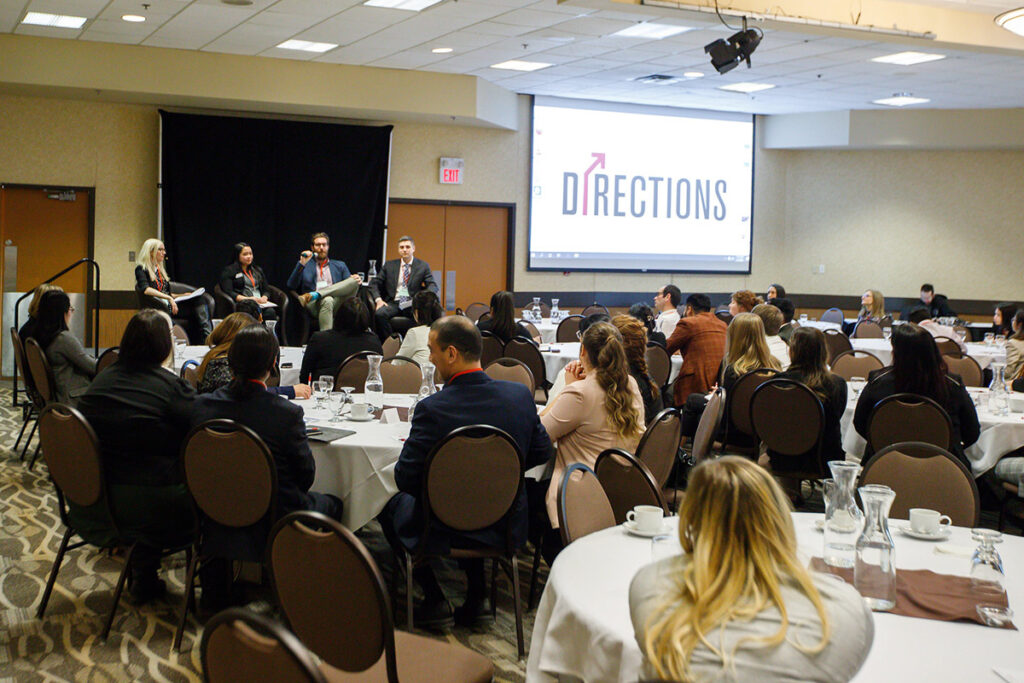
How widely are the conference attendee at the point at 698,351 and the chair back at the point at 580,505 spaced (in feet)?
13.5

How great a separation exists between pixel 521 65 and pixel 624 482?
351 inches

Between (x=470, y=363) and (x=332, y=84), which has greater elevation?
(x=332, y=84)

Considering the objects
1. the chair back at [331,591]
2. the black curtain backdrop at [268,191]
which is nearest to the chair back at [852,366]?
the chair back at [331,591]

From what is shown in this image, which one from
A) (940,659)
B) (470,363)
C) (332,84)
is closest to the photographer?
(940,659)

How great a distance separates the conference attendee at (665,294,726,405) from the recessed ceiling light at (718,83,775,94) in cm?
619

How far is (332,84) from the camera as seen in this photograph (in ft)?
38.9

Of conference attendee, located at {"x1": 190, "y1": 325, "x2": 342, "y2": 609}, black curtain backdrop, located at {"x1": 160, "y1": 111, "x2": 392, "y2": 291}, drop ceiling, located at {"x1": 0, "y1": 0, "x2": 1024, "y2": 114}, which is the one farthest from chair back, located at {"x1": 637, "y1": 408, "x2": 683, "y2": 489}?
black curtain backdrop, located at {"x1": 160, "y1": 111, "x2": 392, "y2": 291}

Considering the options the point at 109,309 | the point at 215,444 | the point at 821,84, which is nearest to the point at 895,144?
the point at 821,84

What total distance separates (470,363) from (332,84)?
8.81m

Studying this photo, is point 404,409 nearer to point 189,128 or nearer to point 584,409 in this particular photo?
point 584,409

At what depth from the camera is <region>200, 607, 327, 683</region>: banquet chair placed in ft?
5.61

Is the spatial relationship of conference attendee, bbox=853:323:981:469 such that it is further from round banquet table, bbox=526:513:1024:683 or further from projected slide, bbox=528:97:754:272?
projected slide, bbox=528:97:754:272

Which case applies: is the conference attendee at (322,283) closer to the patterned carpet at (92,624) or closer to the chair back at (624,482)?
the patterned carpet at (92,624)

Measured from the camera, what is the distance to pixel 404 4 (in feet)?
28.6
